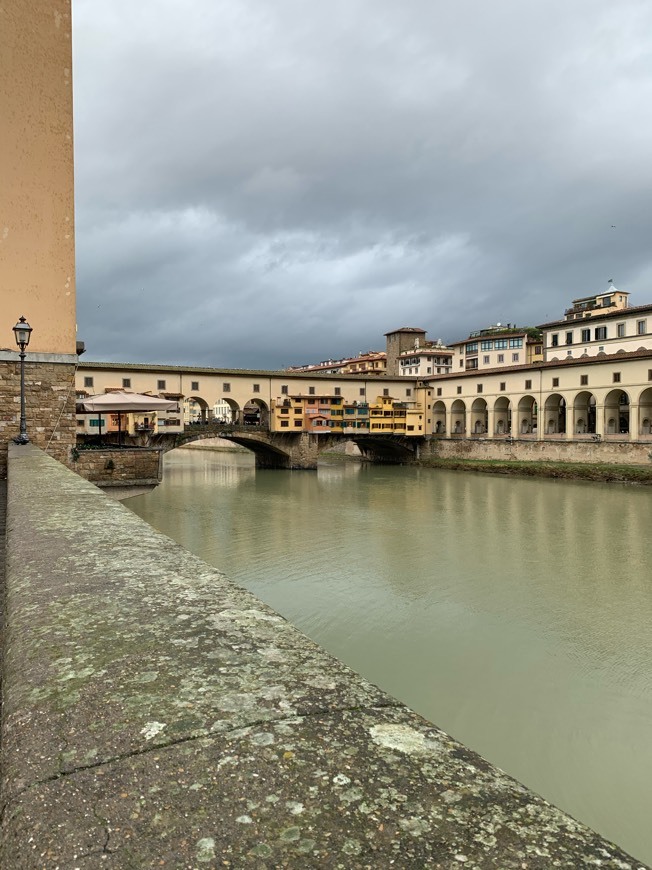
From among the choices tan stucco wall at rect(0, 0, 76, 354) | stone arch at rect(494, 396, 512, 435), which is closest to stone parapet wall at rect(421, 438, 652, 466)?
stone arch at rect(494, 396, 512, 435)

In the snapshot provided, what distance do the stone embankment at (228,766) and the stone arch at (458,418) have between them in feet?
174

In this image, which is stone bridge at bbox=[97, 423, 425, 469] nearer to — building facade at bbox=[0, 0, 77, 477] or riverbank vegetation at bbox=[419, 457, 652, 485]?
riverbank vegetation at bbox=[419, 457, 652, 485]

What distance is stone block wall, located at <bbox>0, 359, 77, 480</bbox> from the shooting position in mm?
13227

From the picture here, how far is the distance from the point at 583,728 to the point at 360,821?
7.22m

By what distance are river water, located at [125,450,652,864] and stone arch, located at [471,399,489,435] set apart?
81.8 feet

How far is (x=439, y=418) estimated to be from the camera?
55625 millimetres

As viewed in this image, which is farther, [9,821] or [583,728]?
[583,728]

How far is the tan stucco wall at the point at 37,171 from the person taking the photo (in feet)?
43.0

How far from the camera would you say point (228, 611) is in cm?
220

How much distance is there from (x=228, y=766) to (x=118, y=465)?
15794 millimetres

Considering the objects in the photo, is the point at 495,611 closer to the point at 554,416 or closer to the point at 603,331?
the point at 554,416

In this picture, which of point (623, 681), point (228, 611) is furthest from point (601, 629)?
point (228, 611)

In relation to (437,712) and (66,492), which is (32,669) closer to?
(66,492)

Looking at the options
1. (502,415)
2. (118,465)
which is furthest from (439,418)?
(118,465)
